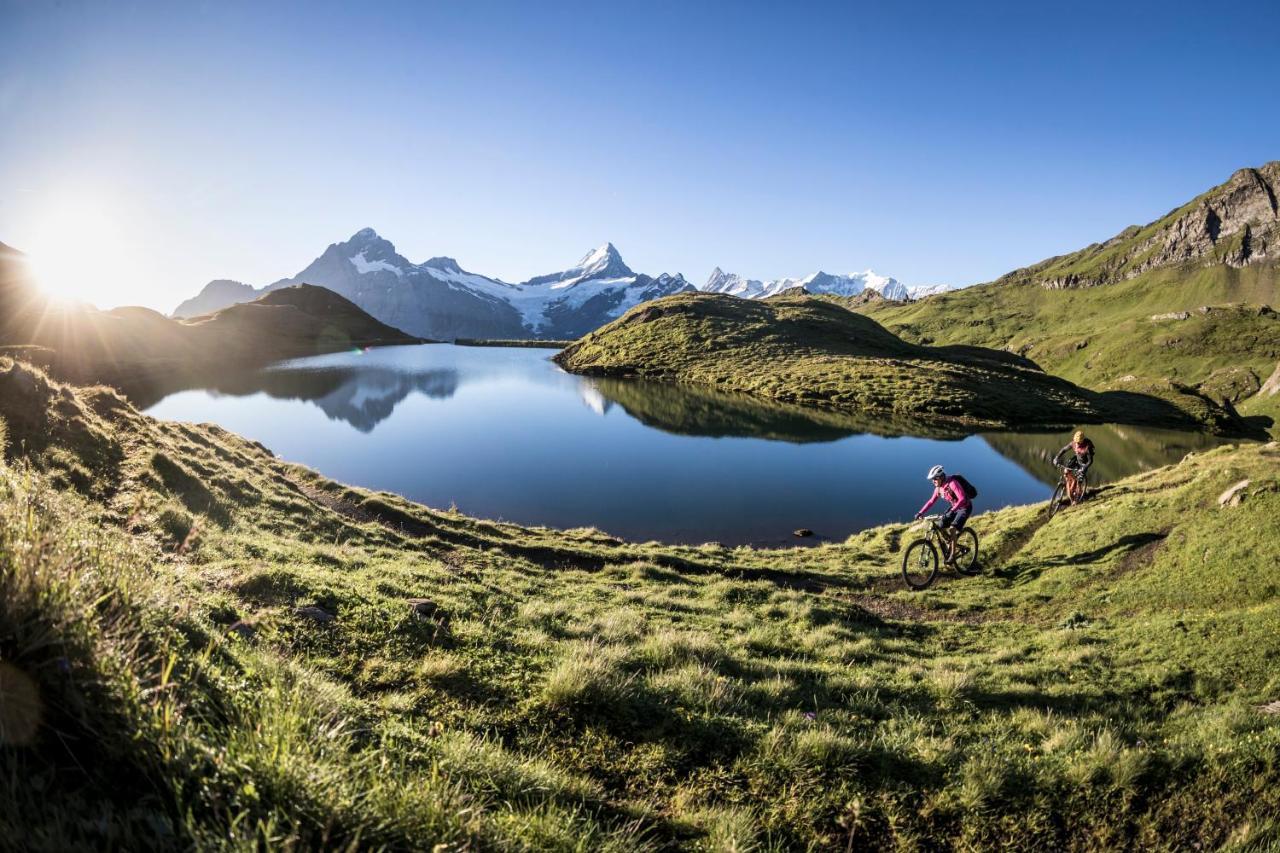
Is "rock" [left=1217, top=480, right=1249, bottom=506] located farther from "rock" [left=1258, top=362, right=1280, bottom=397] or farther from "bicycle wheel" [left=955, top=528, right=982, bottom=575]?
"rock" [left=1258, top=362, right=1280, bottom=397]

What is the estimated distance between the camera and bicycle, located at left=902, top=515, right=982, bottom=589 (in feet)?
64.6

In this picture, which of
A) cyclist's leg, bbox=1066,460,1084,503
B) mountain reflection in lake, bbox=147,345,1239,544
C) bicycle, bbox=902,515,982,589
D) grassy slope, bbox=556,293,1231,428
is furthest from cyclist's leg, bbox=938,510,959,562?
grassy slope, bbox=556,293,1231,428

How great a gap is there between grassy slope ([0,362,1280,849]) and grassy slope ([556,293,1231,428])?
66871 millimetres

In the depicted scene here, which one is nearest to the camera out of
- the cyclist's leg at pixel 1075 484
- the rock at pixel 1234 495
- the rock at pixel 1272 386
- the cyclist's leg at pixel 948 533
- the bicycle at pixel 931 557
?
the rock at pixel 1234 495

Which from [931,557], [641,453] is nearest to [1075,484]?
[931,557]

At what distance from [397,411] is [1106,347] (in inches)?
7463

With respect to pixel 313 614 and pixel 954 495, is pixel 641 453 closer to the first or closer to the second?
pixel 954 495

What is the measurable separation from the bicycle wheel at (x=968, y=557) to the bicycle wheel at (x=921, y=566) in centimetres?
113

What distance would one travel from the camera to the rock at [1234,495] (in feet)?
53.4

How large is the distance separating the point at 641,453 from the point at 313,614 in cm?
4194

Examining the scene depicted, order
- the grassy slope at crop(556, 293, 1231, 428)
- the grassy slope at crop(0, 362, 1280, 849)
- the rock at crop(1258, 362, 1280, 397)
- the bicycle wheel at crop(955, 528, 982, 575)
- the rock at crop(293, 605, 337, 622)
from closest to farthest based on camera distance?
the grassy slope at crop(0, 362, 1280, 849) < the rock at crop(293, 605, 337, 622) < the bicycle wheel at crop(955, 528, 982, 575) < the grassy slope at crop(556, 293, 1231, 428) < the rock at crop(1258, 362, 1280, 397)

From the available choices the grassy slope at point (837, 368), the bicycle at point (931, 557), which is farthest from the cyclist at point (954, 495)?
the grassy slope at point (837, 368)

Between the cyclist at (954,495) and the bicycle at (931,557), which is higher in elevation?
the cyclist at (954,495)

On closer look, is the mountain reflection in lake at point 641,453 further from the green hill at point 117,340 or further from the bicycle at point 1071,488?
the green hill at point 117,340
